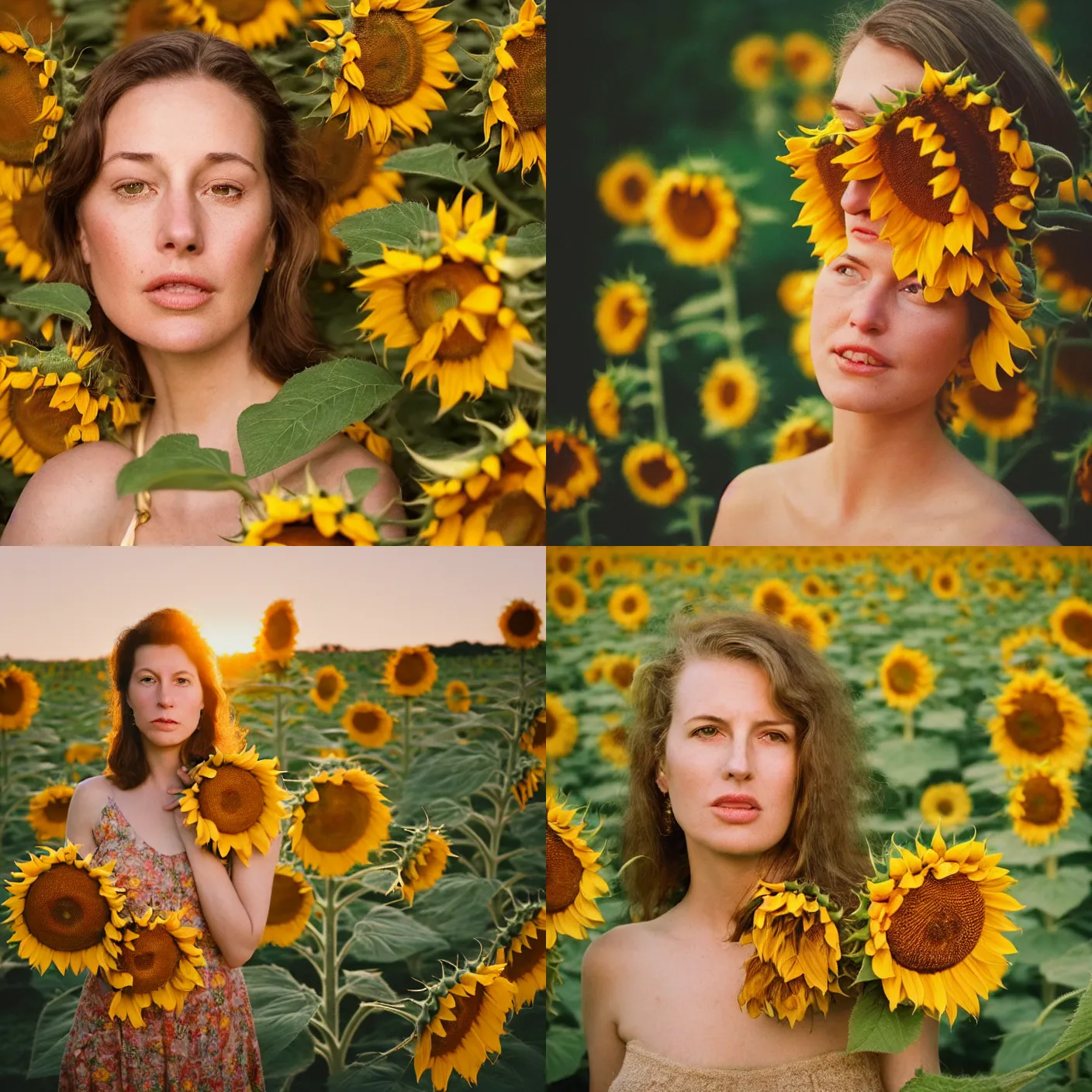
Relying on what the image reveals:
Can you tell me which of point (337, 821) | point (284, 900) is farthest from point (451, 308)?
point (284, 900)

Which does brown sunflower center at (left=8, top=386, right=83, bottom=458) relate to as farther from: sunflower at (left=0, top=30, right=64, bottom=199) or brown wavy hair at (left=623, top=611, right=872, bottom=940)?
brown wavy hair at (left=623, top=611, right=872, bottom=940)

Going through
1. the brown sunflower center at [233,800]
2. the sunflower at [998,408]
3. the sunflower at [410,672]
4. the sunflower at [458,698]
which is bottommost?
the brown sunflower center at [233,800]

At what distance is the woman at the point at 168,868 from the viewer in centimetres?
172

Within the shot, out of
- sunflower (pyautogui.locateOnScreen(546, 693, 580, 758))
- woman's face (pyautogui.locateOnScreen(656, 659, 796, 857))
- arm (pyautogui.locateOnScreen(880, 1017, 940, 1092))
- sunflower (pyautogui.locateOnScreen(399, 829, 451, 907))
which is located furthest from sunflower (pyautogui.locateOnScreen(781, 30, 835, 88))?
arm (pyautogui.locateOnScreen(880, 1017, 940, 1092))

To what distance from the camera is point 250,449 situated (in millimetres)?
1713

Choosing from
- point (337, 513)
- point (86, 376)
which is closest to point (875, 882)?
point (337, 513)

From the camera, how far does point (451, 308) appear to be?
1.72 m

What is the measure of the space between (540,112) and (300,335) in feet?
1.33

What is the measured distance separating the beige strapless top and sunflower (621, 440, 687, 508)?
677 mm

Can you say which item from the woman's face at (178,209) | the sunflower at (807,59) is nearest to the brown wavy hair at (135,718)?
the woman's face at (178,209)

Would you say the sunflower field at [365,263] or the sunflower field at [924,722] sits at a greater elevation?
the sunflower field at [365,263]

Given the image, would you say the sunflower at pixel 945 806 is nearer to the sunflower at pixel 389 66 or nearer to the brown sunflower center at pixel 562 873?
the brown sunflower center at pixel 562 873

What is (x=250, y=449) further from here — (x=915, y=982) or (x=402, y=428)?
(x=915, y=982)

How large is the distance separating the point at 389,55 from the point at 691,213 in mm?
418
